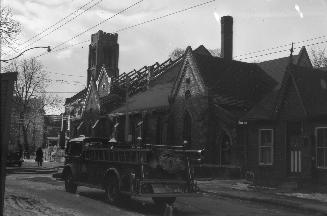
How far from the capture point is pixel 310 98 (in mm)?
21969

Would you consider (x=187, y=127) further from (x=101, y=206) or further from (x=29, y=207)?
(x=29, y=207)

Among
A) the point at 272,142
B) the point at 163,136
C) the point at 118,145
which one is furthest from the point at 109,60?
the point at 118,145

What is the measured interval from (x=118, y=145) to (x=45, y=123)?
9259 cm

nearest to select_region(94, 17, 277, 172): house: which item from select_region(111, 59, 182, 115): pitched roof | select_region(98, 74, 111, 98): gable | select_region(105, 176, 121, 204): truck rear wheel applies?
select_region(111, 59, 182, 115): pitched roof

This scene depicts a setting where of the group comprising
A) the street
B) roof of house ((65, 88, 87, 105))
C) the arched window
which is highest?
roof of house ((65, 88, 87, 105))

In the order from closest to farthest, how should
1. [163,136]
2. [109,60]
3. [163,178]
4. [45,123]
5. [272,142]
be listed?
[163,178]
[272,142]
[163,136]
[109,60]
[45,123]

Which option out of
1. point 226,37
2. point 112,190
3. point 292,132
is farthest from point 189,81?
point 112,190

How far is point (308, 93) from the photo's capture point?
2219 cm

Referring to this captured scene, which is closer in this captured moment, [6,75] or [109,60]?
[6,75]

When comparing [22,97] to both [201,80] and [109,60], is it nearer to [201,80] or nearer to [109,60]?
[109,60]

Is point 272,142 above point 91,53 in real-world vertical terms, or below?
below

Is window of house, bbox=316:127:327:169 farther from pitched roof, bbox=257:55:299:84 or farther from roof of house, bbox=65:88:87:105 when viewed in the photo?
roof of house, bbox=65:88:87:105

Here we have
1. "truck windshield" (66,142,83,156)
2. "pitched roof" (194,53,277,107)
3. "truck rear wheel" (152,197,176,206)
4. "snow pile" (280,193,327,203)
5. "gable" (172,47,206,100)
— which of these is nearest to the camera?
"truck rear wheel" (152,197,176,206)

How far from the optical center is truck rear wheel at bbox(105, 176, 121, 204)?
14220 millimetres
